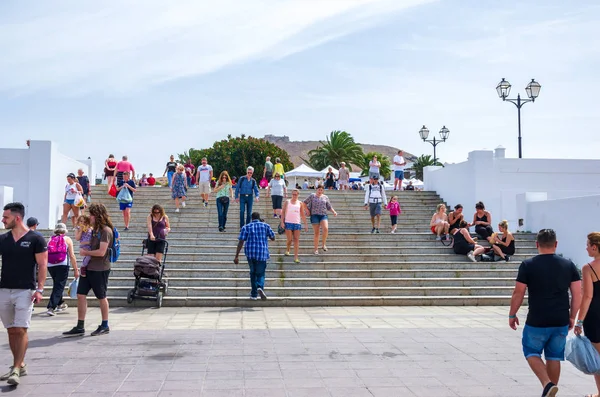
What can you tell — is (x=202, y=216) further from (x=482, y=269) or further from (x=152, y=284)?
(x=482, y=269)

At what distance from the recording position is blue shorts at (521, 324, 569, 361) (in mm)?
4766

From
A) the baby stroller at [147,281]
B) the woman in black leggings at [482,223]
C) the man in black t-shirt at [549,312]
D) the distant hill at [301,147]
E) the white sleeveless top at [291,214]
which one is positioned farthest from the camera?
the distant hill at [301,147]

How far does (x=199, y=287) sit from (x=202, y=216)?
5.88 metres

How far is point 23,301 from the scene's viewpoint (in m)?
5.53

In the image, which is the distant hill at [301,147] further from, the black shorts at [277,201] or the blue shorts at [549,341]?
the blue shorts at [549,341]

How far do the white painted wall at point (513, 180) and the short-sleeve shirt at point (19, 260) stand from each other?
14.5m

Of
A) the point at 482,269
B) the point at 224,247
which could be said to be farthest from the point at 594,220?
the point at 224,247

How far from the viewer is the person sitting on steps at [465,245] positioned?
527 inches

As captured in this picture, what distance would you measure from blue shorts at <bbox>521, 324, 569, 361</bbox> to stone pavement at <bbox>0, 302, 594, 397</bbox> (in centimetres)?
57

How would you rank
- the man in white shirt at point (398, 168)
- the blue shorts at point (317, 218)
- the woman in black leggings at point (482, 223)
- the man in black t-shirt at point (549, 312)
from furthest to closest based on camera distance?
the man in white shirt at point (398, 168)
the woman in black leggings at point (482, 223)
the blue shorts at point (317, 218)
the man in black t-shirt at point (549, 312)

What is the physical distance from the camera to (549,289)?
15.6 ft

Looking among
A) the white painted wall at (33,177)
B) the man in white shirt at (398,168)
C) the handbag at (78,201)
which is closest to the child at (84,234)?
the handbag at (78,201)

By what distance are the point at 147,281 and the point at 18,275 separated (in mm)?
4632

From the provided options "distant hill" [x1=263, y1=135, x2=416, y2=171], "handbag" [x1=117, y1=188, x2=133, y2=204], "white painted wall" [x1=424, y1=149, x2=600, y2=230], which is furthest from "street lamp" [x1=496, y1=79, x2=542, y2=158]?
"distant hill" [x1=263, y1=135, x2=416, y2=171]
